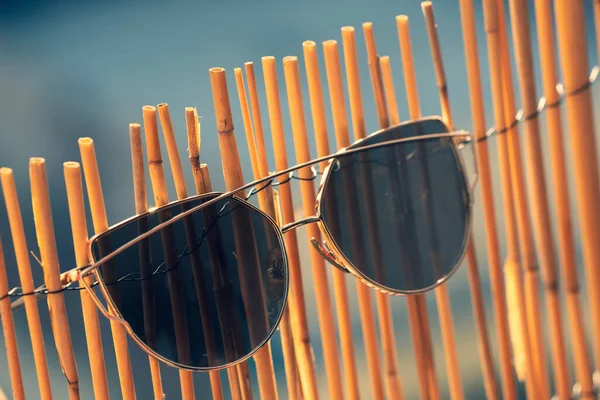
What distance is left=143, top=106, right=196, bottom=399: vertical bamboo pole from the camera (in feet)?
1.38

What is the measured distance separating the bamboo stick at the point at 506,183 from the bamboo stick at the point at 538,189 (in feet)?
0.04

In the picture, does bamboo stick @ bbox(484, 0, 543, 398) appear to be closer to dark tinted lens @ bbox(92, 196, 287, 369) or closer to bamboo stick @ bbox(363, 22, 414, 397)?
bamboo stick @ bbox(363, 22, 414, 397)

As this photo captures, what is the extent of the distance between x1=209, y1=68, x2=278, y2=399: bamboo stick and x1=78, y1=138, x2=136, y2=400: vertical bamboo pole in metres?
0.07

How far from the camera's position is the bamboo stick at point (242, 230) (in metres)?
0.43

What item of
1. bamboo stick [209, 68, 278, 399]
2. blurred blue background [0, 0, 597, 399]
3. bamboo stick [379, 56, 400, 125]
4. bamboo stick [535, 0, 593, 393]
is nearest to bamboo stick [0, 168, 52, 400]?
bamboo stick [209, 68, 278, 399]

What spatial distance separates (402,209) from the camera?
1.65 feet

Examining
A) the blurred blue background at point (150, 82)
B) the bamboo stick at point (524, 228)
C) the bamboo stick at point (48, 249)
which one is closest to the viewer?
the bamboo stick at point (48, 249)

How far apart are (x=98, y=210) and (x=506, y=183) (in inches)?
11.1

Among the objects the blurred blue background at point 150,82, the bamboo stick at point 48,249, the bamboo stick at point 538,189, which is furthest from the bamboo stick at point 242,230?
the blurred blue background at point 150,82

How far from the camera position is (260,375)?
0.49m

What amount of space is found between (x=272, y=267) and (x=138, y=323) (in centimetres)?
9

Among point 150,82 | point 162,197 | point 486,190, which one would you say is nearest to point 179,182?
point 162,197

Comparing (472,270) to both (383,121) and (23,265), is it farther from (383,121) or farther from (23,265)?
(23,265)

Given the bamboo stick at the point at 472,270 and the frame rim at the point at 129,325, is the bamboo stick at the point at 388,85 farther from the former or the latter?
the frame rim at the point at 129,325
